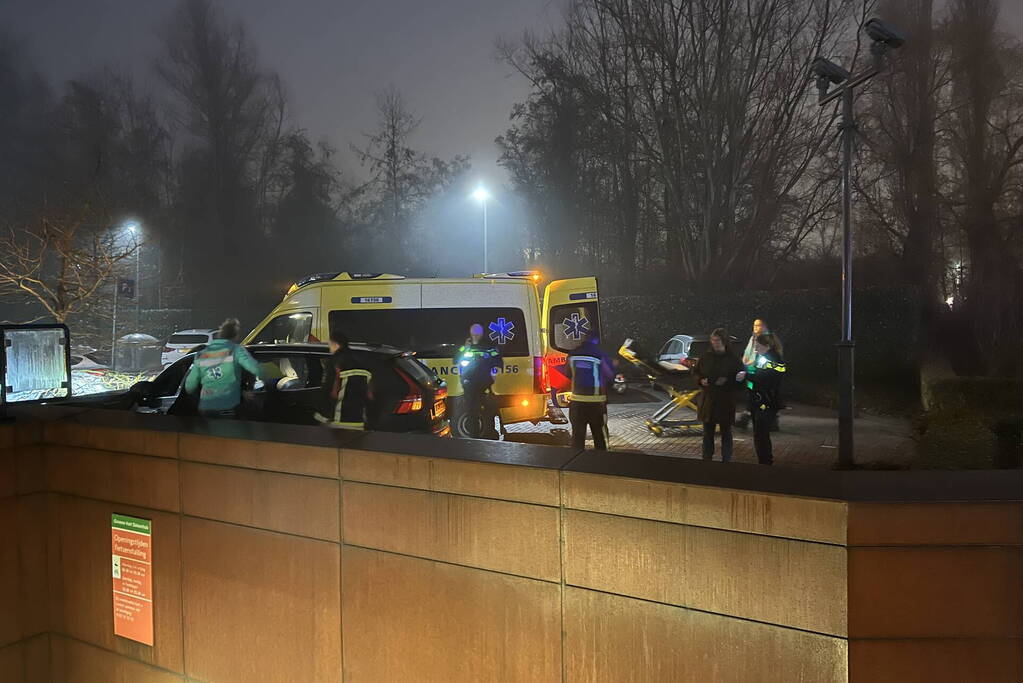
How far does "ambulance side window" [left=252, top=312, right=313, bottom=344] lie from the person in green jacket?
13.5 feet

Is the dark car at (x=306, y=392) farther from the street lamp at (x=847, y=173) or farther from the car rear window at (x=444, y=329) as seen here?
the street lamp at (x=847, y=173)

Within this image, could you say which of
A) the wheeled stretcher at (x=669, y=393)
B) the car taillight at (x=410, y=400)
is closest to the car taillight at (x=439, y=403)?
the car taillight at (x=410, y=400)

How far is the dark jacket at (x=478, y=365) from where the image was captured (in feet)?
33.8

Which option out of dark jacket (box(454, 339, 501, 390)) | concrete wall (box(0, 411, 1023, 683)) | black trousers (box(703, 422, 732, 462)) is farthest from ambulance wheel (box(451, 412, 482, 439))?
concrete wall (box(0, 411, 1023, 683))

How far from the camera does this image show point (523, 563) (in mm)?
3002

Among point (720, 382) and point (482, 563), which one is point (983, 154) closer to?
point (720, 382)

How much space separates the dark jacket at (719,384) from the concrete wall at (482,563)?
5.54 metres

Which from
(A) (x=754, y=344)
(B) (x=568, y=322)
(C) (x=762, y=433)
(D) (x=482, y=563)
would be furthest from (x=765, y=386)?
(D) (x=482, y=563)

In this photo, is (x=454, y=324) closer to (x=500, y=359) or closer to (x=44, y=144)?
(x=500, y=359)

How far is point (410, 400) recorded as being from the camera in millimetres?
7594

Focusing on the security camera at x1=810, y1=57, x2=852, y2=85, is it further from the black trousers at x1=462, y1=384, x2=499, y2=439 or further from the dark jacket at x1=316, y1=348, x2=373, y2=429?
the dark jacket at x1=316, y1=348, x2=373, y2=429

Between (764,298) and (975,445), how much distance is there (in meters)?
12.4

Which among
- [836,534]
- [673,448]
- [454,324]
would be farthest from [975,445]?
[836,534]

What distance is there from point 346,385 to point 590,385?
2.74 metres
